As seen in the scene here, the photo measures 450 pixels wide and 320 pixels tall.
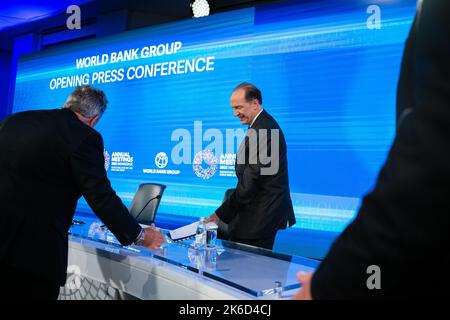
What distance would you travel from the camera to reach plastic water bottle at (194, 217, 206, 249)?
1.83 metres

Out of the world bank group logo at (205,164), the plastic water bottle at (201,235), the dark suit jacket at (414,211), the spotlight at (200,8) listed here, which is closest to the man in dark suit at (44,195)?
the plastic water bottle at (201,235)

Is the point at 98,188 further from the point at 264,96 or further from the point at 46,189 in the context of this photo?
the point at 264,96

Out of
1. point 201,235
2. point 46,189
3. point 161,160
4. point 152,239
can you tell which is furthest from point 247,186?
point 161,160

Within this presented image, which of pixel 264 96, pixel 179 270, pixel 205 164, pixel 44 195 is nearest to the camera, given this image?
pixel 179 270

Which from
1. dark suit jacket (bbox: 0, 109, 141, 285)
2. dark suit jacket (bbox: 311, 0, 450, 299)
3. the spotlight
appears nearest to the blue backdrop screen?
the spotlight

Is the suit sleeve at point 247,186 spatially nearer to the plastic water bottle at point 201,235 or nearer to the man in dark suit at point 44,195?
the plastic water bottle at point 201,235

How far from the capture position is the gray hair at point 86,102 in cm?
180

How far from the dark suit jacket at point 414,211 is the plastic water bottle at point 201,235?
1.29 meters

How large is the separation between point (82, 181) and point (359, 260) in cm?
132

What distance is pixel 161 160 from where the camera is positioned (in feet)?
17.3

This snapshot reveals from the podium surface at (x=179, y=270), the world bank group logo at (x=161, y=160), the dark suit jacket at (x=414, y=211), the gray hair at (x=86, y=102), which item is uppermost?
the world bank group logo at (x=161, y=160)

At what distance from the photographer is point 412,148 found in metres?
0.49

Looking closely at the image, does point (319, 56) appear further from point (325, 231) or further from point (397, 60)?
point (325, 231)

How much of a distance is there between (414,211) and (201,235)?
4.73ft
